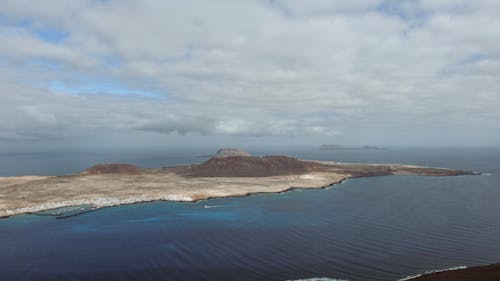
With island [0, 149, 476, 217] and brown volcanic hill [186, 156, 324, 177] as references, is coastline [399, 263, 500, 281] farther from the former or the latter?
brown volcanic hill [186, 156, 324, 177]

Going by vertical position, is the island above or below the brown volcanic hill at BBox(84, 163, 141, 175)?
below

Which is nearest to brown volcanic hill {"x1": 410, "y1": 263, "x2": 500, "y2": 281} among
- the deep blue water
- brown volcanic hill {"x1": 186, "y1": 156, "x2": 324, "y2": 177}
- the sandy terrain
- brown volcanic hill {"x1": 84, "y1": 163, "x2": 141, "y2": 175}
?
the deep blue water

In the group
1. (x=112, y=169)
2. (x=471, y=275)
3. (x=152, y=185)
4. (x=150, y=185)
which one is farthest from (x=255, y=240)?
(x=112, y=169)

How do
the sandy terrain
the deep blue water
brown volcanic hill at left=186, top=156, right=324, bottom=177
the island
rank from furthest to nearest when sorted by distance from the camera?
brown volcanic hill at left=186, top=156, right=324, bottom=177 < the sandy terrain < the island < the deep blue water

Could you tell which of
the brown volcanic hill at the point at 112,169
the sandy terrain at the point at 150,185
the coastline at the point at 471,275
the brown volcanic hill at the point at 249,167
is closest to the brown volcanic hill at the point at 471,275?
the coastline at the point at 471,275

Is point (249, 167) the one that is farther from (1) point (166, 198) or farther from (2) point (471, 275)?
(2) point (471, 275)
